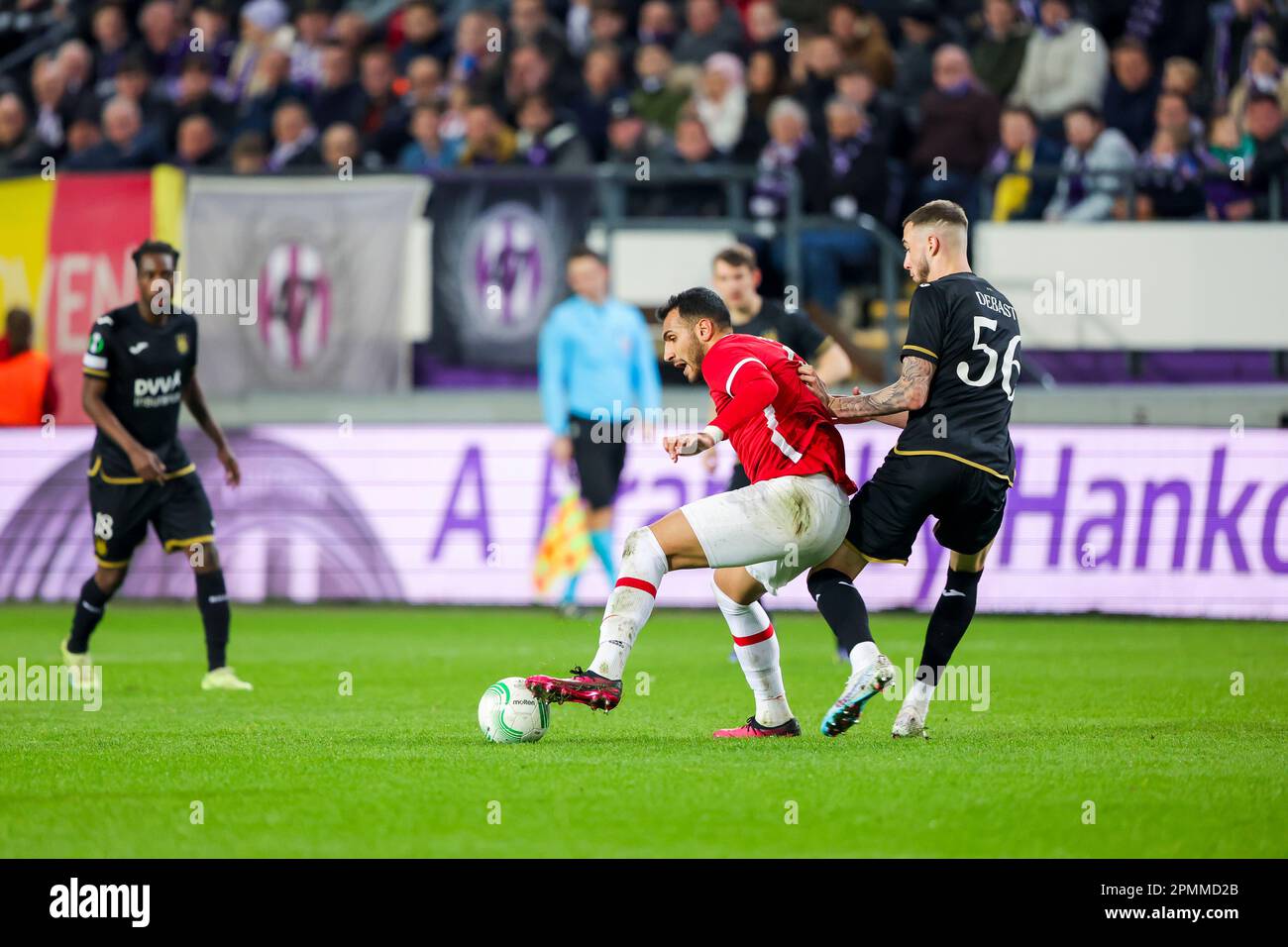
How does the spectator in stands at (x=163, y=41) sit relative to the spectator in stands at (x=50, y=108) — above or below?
above

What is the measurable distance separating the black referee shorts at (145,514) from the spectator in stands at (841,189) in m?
7.83

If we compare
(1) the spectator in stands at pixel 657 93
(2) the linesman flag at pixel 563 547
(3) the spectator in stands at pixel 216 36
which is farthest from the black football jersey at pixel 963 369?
(3) the spectator in stands at pixel 216 36

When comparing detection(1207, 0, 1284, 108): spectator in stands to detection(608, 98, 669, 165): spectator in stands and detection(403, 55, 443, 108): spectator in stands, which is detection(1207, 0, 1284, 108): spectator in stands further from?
detection(403, 55, 443, 108): spectator in stands

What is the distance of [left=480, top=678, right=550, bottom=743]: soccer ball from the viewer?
7988 mm

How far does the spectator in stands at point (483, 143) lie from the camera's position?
60.2ft

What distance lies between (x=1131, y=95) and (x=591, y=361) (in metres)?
6.66

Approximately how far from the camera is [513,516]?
1595 cm

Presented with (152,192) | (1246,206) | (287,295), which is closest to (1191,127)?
(1246,206)

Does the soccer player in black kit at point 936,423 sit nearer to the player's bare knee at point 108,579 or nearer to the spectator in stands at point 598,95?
the player's bare knee at point 108,579

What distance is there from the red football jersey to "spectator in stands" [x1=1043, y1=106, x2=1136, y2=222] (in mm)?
9793

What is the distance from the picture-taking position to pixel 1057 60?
59.5 feet

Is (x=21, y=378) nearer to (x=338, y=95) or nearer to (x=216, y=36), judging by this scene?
(x=338, y=95)

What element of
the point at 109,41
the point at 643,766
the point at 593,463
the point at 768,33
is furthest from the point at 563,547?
the point at 109,41
